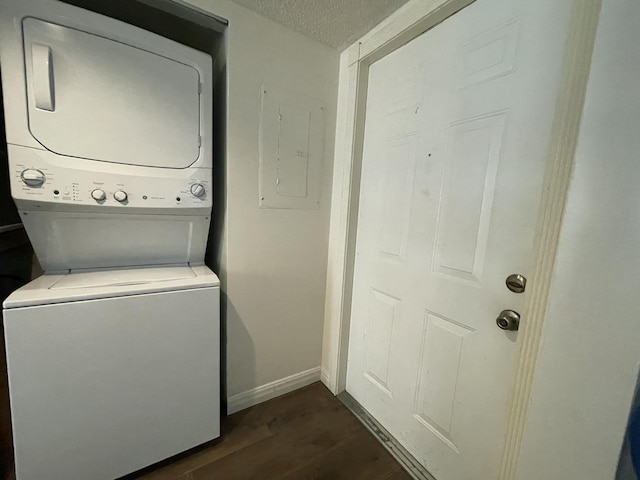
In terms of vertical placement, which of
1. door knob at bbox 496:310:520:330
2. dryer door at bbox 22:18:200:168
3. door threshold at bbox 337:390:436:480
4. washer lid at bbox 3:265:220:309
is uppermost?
dryer door at bbox 22:18:200:168

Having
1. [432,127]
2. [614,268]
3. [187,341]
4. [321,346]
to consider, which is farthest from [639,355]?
[321,346]

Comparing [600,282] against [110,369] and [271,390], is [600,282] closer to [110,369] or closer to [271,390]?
[110,369]

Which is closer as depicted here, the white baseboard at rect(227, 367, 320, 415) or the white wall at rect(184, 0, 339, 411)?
the white wall at rect(184, 0, 339, 411)

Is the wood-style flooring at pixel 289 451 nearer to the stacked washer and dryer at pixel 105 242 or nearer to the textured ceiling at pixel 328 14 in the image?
the stacked washer and dryer at pixel 105 242

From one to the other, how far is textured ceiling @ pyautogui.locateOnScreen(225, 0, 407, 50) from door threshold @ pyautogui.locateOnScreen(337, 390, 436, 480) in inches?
85.5

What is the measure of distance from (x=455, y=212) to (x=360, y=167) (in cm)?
65

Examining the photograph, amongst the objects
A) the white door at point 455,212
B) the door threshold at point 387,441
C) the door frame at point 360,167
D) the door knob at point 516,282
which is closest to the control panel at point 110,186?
the door frame at point 360,167

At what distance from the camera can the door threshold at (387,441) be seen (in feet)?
3.88

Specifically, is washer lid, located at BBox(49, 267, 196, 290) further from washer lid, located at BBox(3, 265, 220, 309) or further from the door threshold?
the door threshold

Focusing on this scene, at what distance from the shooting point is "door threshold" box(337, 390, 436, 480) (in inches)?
46.6

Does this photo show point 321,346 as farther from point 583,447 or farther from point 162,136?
point 162,136

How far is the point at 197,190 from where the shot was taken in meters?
1.20

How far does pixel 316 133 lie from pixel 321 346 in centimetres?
145

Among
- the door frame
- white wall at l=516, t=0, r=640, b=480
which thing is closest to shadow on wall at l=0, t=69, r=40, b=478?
the door frame
